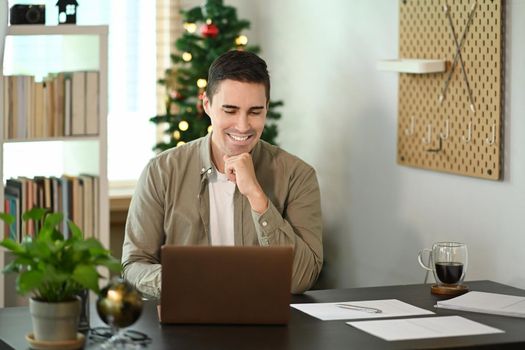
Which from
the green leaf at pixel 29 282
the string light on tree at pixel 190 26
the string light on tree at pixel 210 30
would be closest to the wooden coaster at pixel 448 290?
the green leaf at pixel 29 282

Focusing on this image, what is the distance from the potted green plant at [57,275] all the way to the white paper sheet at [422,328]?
0.65 metres

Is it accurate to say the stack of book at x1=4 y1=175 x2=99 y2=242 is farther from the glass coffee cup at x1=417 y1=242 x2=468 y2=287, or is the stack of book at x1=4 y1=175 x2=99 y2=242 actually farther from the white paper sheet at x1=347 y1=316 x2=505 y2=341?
the white paper sheet at x1=347 y1=316 x2=505 y2=341

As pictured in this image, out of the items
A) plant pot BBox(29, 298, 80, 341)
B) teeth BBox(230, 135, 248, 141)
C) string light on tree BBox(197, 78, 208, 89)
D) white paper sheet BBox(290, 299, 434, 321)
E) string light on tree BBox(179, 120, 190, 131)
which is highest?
string light on tree BBox(197, 78, 208, 89)

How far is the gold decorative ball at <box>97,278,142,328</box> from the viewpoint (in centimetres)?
222

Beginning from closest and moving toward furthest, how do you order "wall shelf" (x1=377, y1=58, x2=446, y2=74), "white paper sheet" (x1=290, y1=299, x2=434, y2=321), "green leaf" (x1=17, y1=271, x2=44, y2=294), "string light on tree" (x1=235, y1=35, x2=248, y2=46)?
"green leaf" (x1=17, y1=271, x2=44, y2=294), "white paper sheet" (x1=290, y1=299, x2=434, y2=321), "wall shelf" (x1=377, y1=58, x2=446, y2=74), "string light on tree" (x1=235, y1=35, x2=248, y2=46)

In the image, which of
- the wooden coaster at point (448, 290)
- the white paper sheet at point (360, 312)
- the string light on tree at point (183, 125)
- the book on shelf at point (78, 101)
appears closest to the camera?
the white paper sheet at point (360, 312)

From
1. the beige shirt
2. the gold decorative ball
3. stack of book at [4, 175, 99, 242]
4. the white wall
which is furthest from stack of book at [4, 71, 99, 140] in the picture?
the gold decorative ball

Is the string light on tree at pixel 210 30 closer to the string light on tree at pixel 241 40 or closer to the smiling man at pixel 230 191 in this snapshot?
the string light on tree at pixel 241 40

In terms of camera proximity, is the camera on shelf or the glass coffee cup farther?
the camera on shelf

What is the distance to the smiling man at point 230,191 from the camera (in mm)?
3066

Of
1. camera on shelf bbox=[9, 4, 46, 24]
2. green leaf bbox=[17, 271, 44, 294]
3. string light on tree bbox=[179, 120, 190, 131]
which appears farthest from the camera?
string light on tree bbox=[179, 120, 190, 131]

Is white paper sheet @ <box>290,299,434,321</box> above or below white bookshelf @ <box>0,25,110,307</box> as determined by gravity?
below

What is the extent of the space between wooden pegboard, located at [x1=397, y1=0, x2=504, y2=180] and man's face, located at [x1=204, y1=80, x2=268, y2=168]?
2.65 feet

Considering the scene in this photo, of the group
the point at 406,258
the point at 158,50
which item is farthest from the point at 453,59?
the point at 158,50
